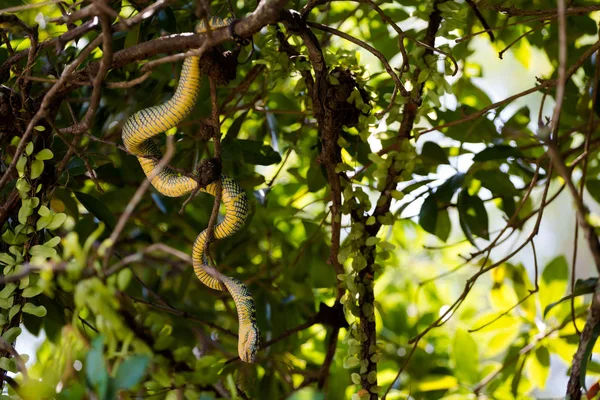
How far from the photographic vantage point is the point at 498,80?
17.8 ft

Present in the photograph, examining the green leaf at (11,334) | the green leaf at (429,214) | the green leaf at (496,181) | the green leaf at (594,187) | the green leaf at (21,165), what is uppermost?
the green leaf at (594,187)

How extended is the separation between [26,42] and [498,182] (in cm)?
83

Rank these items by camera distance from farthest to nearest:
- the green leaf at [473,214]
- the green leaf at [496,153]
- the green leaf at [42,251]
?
the green leaf at [473,214], the green leaf at [496,153], the green leaf at [42,251]

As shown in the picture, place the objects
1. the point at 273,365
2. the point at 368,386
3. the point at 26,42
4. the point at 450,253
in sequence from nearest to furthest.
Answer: the point at 368,386
the point at 26,42
the point at 273,365
the point at 450,253

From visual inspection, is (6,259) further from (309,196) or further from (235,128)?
(309,196)

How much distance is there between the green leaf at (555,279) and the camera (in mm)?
1442

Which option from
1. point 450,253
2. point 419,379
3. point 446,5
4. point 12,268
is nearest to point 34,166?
point 12,268

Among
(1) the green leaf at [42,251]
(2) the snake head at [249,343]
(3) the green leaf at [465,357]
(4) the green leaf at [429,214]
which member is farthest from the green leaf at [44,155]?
(3) the green leaf at [465,357]

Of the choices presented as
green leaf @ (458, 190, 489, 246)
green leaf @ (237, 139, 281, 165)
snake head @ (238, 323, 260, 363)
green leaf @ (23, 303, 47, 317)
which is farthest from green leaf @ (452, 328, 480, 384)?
green leaf @ (23, 303, 47, 317)

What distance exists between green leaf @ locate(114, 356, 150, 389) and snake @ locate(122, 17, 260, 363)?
30cm

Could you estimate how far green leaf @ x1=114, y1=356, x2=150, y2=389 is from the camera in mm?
586

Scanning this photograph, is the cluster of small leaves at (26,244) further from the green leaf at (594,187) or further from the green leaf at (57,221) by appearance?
the green leaf at (594,187)

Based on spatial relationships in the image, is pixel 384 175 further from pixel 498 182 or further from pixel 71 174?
pixel 71 174

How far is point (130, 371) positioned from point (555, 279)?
107 centimetres
